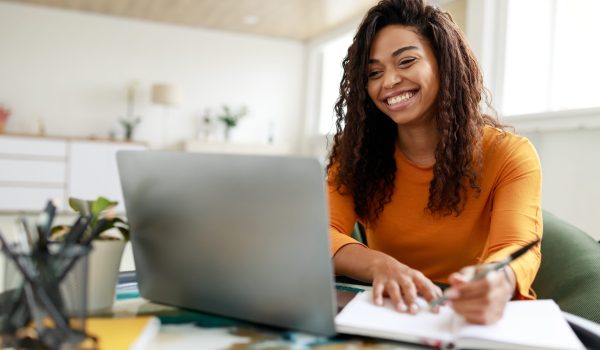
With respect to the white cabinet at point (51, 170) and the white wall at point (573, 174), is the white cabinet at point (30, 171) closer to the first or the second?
the white cabinet at point (51, 170)

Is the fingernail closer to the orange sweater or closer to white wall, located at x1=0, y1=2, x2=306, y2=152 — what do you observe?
the orange sweater

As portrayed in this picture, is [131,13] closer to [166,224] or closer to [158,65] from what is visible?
[158,65]

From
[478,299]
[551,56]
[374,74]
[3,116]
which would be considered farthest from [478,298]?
[3,116]

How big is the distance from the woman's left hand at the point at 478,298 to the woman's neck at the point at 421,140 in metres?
0.73

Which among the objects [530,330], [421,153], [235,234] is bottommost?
[530,330]

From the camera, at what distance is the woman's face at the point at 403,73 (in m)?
1.37

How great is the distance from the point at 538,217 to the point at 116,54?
22.2 ft

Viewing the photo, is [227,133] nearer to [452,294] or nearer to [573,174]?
[573,174]

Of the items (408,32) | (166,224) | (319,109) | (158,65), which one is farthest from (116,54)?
(166,224)

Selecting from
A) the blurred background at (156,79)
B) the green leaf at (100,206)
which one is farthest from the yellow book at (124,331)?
the blurred background at (156,79)

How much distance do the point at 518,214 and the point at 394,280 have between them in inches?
16.5

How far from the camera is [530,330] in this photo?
2.31 feet

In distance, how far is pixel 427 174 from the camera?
1.43m

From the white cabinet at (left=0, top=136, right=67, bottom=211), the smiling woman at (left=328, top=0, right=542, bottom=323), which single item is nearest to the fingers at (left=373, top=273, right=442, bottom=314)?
the smiling woman at (left=328, top=0, right=542, bottom=323)
